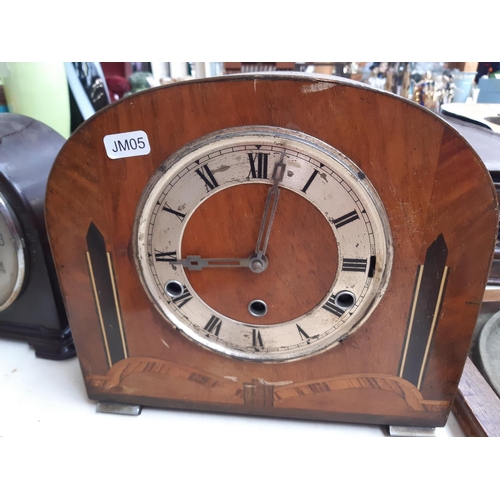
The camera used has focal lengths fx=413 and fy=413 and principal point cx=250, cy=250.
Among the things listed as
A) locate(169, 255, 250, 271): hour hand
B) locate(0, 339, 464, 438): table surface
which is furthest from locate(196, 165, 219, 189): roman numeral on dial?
locate(0, 339, 464, 438): table surface

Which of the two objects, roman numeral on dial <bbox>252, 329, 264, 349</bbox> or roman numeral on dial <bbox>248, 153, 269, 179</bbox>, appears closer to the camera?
roman numeral on dial <bbox>248, 153, 269, 179</bbox>

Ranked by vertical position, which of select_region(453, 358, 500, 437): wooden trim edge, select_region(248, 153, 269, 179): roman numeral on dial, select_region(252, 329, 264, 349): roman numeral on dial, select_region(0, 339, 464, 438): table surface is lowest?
select_region(0, 339, 464, 438): table surface

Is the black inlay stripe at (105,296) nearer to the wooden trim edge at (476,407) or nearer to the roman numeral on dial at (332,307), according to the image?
the roman numeral on dial at (332,307)

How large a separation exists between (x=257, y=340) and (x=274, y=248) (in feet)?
0.57

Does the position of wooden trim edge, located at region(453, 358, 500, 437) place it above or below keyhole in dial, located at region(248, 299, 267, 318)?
below

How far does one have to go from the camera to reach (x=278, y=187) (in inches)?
24.1

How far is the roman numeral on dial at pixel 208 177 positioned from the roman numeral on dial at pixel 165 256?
131mm

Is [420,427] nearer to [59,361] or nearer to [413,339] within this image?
[413,339]

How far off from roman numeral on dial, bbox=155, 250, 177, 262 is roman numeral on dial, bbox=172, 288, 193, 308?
0.06m

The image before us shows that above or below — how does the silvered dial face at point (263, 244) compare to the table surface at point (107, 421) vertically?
above

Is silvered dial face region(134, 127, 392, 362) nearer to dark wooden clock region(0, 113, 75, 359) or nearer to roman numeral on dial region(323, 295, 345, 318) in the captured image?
roman numeral on dial region(323, 295, 345, 318)

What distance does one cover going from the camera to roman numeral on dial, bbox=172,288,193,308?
2.31ft

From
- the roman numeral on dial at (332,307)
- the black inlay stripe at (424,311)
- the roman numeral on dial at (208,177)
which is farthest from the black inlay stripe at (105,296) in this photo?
the black inlay stripe at (424,311)

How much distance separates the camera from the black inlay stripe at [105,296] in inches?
27.4
